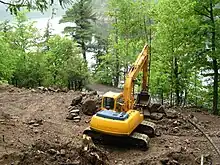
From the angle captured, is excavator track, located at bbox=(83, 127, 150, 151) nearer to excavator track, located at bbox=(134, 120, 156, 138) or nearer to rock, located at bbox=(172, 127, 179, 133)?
excavator track, located at bbox=(134, 120, 156, 138)

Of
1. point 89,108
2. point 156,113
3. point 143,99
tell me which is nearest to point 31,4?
point 143,99

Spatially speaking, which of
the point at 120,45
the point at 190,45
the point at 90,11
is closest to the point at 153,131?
the point at 190,45

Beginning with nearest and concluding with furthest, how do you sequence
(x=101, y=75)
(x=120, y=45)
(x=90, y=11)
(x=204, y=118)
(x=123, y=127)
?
(x=123, y=127), (x=204, y=118), (x=120, y=45), (x=101, y=75), (x=90, y=11)

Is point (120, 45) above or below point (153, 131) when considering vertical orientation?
above

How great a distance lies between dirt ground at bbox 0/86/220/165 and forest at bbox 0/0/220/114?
124 inches

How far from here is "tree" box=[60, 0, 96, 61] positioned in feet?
114

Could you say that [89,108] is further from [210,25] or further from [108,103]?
[210,25]

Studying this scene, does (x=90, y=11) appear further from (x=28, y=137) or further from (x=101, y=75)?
(x=28, y=137)

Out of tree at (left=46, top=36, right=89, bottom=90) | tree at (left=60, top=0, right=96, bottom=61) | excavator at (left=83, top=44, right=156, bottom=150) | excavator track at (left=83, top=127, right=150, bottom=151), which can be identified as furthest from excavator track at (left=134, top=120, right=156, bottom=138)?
tree at (left=60, top=0, right=96, bottom=61)

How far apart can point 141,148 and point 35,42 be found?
2073cm

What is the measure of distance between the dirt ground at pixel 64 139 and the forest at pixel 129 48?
3.14 meters

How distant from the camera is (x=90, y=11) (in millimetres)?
35781

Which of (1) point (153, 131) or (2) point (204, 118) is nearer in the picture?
(1) point (153, 131)

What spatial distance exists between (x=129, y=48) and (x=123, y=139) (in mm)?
15186
